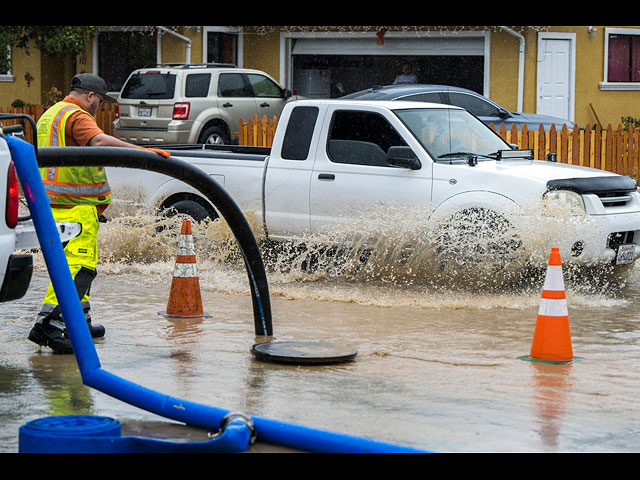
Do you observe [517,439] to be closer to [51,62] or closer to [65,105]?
[65,105]

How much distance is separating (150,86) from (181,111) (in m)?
1.10

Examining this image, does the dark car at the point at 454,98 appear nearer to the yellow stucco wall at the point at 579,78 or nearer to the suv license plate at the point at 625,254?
the yellow stucco wall at the point at 579,78

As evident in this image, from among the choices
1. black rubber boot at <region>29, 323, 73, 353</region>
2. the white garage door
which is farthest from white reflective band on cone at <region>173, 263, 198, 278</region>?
the white garage door

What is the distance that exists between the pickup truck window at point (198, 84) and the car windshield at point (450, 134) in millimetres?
12099

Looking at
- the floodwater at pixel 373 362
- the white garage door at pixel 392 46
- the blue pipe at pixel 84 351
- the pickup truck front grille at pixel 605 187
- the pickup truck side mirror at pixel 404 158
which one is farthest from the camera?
the white garage door at pixel 392 46

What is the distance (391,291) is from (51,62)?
66.5ft

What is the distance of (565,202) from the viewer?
9.90m

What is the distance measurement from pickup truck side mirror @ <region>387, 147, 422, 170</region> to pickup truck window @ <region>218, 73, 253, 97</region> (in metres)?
13.1

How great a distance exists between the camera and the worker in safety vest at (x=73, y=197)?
24.4ft

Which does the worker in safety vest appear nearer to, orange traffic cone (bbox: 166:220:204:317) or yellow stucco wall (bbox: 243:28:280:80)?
orange traffic cone (bbox: 166:220:204:317)

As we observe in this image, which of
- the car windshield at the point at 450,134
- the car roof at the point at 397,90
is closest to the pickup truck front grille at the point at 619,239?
the car windshield at the point at 450,134

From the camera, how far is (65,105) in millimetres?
7949
